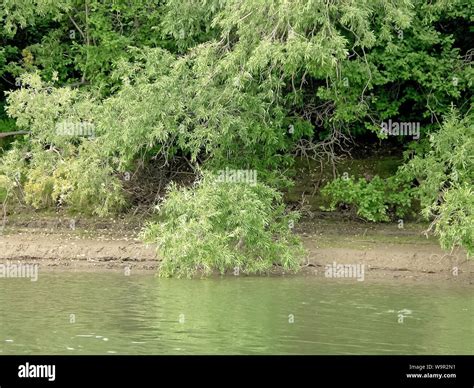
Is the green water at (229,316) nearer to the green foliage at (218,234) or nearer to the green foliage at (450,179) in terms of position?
the green foliage at (218,234)

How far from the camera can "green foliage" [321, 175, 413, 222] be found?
83.3 feet

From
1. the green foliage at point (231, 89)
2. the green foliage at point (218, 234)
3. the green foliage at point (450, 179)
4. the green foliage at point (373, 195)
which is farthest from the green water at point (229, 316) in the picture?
the green foliage at point (373, 195)

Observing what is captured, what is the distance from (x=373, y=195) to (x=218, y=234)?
14.8 ft

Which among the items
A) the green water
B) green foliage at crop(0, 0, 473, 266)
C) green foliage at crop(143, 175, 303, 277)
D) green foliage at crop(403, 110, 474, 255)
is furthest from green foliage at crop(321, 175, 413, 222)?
the green water

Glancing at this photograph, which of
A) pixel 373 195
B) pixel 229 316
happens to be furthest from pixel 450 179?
pixel 229 316

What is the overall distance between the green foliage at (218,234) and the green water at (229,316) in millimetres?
381

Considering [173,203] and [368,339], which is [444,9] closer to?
[173,203]

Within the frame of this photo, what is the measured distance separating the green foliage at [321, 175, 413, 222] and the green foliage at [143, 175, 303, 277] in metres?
2.45

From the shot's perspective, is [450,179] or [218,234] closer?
[218,234]

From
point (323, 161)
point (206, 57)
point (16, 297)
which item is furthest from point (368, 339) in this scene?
point (323, 161)

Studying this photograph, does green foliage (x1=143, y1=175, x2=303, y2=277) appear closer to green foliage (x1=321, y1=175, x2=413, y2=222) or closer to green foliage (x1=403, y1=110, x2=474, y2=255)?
green foliage (x1=321, y1=175, x2=413, y2=222)

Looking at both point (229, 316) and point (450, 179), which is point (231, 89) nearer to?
point (450, 179)

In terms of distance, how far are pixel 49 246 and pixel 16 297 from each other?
497cm

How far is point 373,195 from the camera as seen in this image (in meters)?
25.4
